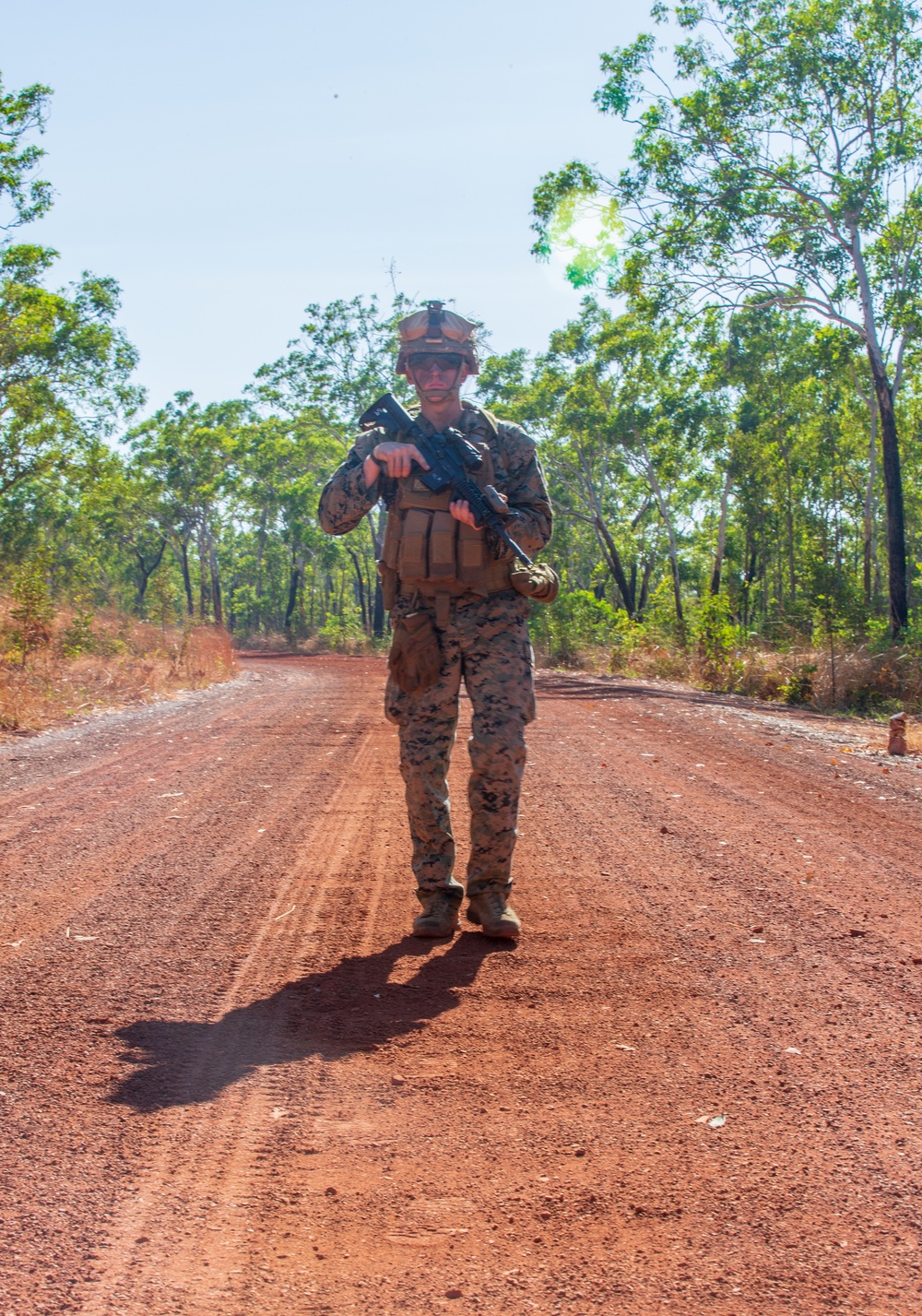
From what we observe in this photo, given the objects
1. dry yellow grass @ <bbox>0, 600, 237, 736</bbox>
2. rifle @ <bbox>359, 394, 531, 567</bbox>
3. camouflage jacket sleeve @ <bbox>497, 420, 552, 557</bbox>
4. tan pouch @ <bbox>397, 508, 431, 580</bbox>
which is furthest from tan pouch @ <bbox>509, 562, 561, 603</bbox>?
dry yellow grass @ <bbox>0, 600, 237, 736</bbox>

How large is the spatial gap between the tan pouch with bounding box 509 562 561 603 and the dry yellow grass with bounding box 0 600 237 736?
771 centimetres

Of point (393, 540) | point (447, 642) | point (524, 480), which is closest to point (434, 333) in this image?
point (524, 480)

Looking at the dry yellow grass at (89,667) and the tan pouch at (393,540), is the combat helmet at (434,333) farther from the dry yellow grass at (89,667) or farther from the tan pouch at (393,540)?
the dry yellow grass at (89,667)

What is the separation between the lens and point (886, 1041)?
9.93ft

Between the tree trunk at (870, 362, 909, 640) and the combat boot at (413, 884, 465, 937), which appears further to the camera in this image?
the tree trunk at (870, 362, 909, 640)

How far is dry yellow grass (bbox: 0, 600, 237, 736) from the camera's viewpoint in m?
12.1

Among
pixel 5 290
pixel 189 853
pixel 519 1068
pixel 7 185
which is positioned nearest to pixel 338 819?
pixel 189 853

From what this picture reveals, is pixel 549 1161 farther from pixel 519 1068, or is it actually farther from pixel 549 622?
pixel 549 622

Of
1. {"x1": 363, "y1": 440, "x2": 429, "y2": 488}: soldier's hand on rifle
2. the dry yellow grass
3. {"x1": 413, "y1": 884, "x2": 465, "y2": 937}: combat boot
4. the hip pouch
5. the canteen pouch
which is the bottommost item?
{"x1": 413, "y1": 884, "x2": 465, "y2": 937}: combat boot

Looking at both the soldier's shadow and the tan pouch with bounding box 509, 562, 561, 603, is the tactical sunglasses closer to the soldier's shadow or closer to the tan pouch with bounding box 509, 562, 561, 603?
the tan pouch with bounding box 509, 562, 561, 603

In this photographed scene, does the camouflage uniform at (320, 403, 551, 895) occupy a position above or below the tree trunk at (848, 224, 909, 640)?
below

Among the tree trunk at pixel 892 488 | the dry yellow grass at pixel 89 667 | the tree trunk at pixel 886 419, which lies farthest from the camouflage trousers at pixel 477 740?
the tree trunk at pixel 886 419

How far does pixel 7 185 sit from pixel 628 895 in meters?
19.3

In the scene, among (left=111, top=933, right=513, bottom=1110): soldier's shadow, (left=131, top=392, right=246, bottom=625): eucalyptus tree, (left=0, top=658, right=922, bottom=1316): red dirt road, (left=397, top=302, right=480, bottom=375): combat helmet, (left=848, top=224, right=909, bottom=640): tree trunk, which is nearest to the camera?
(left=0, top=658, right=922, bottom=1316): red dirt road
